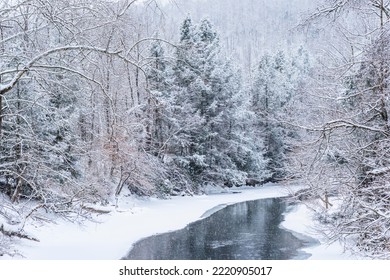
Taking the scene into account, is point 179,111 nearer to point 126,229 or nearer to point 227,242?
point 126,229

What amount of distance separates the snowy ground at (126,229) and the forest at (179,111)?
76 cm

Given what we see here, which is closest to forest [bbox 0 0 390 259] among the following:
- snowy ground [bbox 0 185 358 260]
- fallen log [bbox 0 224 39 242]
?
fallen log [bbox 0 224 39 242]

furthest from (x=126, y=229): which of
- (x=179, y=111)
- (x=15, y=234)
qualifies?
(x=179, y=111)

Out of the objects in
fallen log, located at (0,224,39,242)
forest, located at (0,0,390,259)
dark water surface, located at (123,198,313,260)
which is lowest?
dark water surface, located at (123,198,313,260)

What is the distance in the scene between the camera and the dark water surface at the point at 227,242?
12.7 m

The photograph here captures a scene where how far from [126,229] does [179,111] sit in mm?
15683

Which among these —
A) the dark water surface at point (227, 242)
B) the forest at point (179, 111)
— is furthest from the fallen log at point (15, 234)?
the dark water surface at point (227, 242)

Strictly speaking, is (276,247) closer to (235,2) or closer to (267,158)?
(267,158)

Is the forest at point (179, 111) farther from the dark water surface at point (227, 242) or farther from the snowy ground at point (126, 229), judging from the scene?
the dark water surface at point (227, 242)

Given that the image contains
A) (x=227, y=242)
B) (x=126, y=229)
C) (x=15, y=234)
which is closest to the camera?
(x=15, y=234)

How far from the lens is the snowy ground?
11.0 metres

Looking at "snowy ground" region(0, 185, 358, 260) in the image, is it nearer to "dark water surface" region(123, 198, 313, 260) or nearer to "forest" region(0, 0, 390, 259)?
"dark water surface" region(123, 198, 313, 260)

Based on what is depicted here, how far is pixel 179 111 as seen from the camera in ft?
103

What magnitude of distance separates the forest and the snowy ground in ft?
2.48
